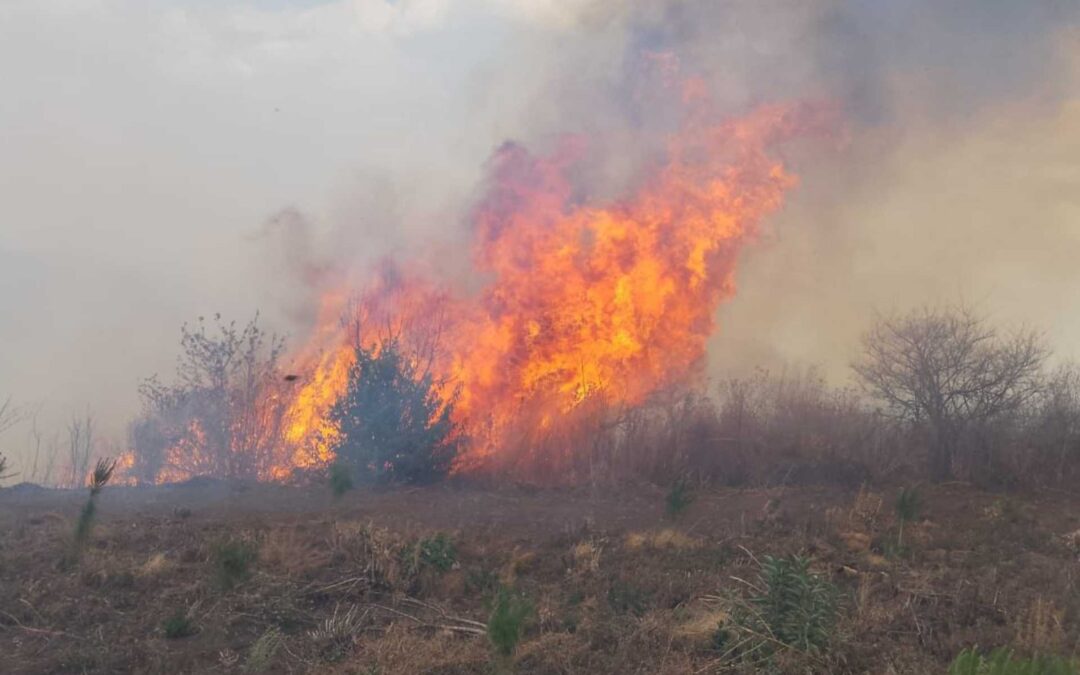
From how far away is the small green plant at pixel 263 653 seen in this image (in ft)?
21.7

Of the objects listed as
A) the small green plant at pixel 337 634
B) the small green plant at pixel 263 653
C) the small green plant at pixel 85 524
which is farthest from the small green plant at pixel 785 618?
the small green plant at pixel 85 524

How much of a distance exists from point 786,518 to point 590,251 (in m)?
9.31

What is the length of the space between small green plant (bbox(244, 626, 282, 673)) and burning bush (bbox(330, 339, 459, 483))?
8716mm

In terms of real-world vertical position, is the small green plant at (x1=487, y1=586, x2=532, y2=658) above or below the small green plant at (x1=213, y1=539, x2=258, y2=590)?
below

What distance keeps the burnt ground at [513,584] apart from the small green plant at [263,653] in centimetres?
4

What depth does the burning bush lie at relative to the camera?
16.0 m

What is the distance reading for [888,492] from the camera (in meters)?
14.3

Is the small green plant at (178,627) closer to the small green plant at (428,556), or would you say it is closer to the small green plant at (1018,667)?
Answer: the small green plant at (428,556)

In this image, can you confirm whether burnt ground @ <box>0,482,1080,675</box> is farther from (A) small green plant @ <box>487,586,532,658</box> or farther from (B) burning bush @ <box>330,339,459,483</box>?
(B) burning bush @ <box>330,339,459,483</box>

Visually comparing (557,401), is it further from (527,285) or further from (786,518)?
(786,518)

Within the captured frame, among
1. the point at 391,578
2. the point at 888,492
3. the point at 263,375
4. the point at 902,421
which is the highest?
the point at 263,375

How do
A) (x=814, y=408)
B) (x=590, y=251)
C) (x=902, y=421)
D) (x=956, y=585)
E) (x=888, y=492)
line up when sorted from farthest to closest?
(x=590, y=251)
(x=814, y=408)
(x=902, y=421)
(x=888, y=492)
(x=956, y=585)

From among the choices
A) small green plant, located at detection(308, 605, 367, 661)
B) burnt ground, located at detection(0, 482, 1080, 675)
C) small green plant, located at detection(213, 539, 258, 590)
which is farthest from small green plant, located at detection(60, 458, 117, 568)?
small green plant, located at detection(308, 605, 367, 661)

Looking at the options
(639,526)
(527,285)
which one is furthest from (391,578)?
(527,285)
